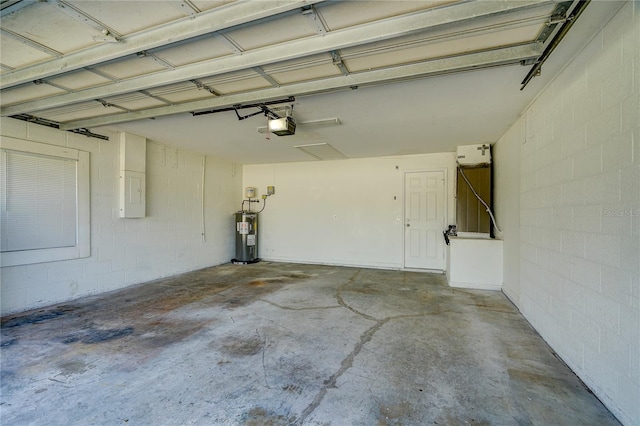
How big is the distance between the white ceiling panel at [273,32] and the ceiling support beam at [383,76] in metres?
0.63

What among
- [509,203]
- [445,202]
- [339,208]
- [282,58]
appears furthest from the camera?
[339,208]

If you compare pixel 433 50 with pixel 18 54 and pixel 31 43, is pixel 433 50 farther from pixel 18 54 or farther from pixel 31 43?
pixel 18 54

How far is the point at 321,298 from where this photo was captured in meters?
4.06

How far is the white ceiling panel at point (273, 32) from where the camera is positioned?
5.88ft

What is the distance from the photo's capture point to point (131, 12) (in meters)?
1.73

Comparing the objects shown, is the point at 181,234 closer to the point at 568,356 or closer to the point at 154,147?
the point at 154,147

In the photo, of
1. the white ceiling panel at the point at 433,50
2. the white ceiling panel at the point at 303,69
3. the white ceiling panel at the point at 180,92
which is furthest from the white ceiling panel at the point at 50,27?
the white ceiling panel at the point at 433,50

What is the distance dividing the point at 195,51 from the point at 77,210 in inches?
131

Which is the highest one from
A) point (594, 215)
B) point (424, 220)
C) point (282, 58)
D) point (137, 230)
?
point (282, 58)

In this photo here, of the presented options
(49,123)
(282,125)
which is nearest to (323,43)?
(282,125)

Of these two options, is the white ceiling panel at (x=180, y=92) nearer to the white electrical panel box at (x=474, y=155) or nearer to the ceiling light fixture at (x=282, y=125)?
the ceiling light fixture at (x=282, y=125)

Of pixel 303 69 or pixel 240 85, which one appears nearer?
pixel 303 69

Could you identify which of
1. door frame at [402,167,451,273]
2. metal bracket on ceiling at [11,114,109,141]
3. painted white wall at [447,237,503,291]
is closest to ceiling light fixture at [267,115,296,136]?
metal bracket on ceiling at [11,114,109,141]

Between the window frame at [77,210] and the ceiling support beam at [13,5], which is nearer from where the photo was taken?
the ceiling support beam at [13,5]
